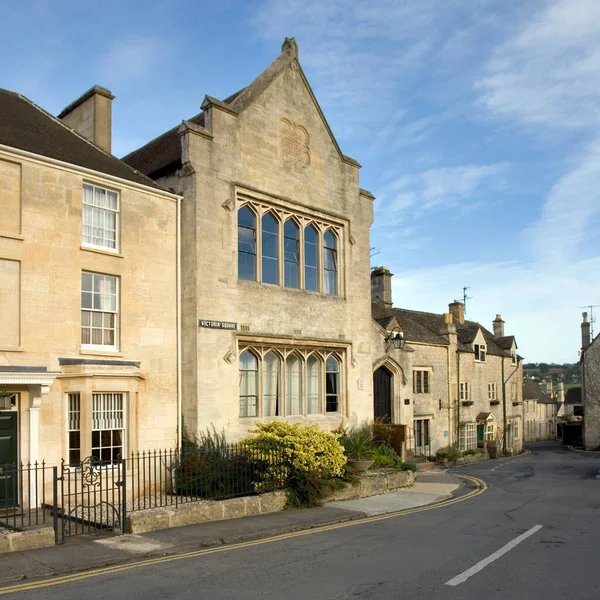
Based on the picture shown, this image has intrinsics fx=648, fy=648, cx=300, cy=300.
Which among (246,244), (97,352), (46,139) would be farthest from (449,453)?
(46,139)

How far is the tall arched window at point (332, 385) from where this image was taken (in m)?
21.9

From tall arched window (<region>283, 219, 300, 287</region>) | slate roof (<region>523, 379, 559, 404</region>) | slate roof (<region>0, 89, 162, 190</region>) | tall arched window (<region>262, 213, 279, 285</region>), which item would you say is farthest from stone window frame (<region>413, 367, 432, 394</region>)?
slate roof (<region>523, 379, 559, 404</region>)

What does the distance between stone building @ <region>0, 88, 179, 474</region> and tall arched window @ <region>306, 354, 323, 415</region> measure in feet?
18.0

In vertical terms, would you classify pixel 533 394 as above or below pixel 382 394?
below

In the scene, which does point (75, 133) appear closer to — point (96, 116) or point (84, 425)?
point (96, 116)

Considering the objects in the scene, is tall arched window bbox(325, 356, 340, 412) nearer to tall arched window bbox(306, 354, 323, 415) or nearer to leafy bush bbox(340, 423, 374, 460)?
tall arched window bbox(306, 354, 323, 415)

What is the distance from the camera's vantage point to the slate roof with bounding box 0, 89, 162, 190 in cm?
1518

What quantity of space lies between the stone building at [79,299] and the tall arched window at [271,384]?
342cm

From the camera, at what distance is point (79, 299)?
50.3ft

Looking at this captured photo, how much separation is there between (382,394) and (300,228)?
34.3 feet

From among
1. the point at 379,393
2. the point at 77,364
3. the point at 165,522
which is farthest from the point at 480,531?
the point at 379,393

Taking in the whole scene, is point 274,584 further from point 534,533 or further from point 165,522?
point 534,533

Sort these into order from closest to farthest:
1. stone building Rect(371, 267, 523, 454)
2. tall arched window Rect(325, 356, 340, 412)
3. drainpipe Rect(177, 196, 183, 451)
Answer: drainpipe Rect(177, 196, 183, 451) → tall arched window Rect(325, 356, 340, 412) → stone building Rect(371, 267, 523, 454)

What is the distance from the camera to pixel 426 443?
35.4 meters
